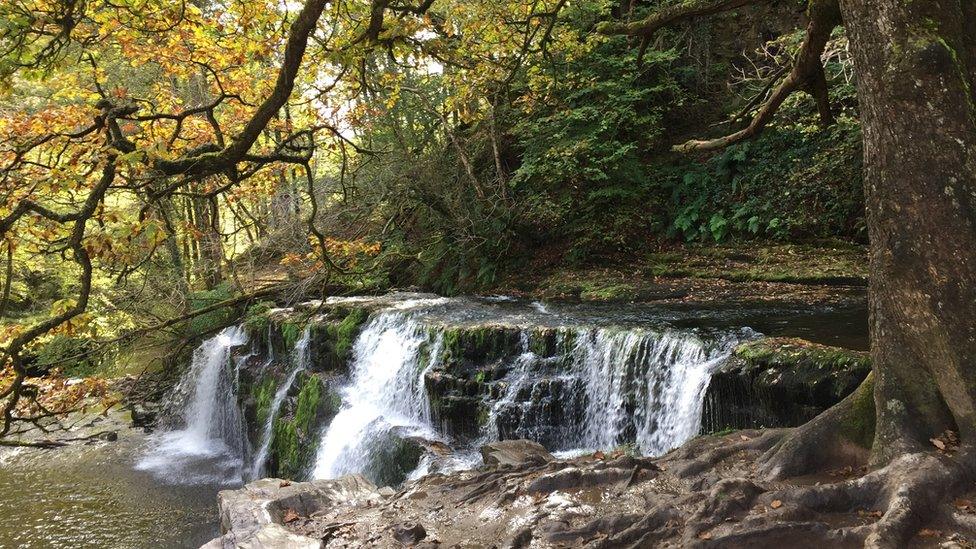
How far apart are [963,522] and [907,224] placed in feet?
5.18

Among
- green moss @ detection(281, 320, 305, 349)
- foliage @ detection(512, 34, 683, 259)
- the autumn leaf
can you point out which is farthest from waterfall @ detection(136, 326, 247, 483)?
foliage @ detection(512, 34, 683, 259)

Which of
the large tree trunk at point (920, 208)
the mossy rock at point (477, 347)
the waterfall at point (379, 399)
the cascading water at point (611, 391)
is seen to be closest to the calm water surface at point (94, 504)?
the waterfall at point (379, 399)

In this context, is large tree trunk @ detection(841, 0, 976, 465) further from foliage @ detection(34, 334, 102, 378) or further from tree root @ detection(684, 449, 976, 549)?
foliage @ detection(34, 334, 102, 378)

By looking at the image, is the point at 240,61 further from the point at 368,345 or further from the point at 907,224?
the point at 907,224

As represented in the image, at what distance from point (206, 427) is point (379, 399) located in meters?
5.97

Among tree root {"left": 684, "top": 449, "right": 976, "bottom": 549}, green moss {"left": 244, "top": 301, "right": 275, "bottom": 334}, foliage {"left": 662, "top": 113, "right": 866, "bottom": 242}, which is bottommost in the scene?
tree root {"left": 684, "top": 449, "right": 976, "bottom": 549}

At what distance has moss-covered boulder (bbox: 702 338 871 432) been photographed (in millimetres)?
6504

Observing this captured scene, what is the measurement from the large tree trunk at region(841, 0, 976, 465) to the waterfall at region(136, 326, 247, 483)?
1124cm

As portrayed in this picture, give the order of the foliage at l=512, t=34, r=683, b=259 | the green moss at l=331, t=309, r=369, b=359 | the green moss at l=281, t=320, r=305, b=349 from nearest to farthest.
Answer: the green moss at l=331, t=309, r=369, b=359 → the green moss at l=281, t=320, r=305, b=349 → the foliage at l=512, t=34, r=683, b=259

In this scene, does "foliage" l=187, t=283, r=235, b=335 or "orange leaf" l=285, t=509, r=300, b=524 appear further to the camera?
"foliage" l=187, t=283, r=235, b=335

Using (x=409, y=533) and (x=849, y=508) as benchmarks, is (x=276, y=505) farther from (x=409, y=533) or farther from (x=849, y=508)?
(x=849, y=508)

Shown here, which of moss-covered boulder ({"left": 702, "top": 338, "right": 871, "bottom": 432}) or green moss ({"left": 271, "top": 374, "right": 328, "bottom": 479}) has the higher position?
moss-covered boulder ({"left": 702, "top": 338, "right": 871, "bottom": 432})

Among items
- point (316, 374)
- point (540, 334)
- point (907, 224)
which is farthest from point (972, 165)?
Answer: point (316, 374)

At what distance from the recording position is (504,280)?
613 inches
